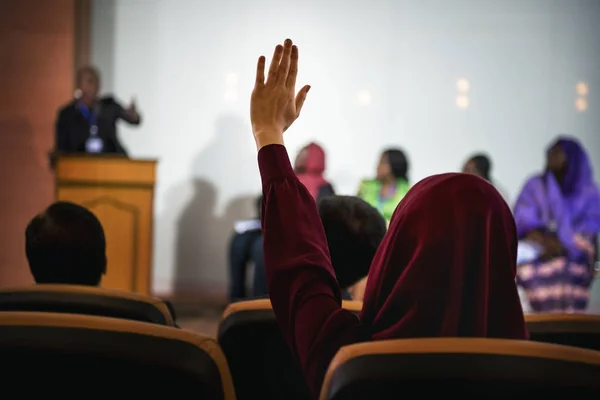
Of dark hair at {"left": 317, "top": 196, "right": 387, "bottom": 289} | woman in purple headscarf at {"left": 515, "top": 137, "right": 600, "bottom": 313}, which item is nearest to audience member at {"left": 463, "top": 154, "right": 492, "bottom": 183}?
woman in purple headscarf at {"left": 515, "top": 137, "right": 600, "bottom": 313}

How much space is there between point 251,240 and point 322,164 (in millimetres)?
837

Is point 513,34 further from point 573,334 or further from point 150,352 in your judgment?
point 150,352

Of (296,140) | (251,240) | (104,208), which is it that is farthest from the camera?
(296,140)

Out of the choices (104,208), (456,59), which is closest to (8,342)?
(104,208)

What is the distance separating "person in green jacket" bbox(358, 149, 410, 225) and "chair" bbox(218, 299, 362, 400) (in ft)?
10.8

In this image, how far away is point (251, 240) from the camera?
16.7ft

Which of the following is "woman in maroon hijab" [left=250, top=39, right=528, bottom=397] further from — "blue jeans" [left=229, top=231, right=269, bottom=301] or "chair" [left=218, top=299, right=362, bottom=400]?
"blue jeans" [left=229, top=231, right=269, bottom=301]

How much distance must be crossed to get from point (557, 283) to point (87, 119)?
10.4 feet

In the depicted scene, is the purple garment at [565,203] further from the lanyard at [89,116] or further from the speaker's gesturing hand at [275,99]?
the speaker's gesturing hand at [275,99]

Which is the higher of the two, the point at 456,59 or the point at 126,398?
the point at 456,59

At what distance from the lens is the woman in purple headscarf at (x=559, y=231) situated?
389 cm

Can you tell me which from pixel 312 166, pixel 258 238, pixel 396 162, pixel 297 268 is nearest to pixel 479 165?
pixel 396 162

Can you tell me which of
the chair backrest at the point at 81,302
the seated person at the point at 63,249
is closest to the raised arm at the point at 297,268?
the chair backrest at the point at 81,302

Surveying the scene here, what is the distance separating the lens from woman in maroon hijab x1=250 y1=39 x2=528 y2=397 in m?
0.85
